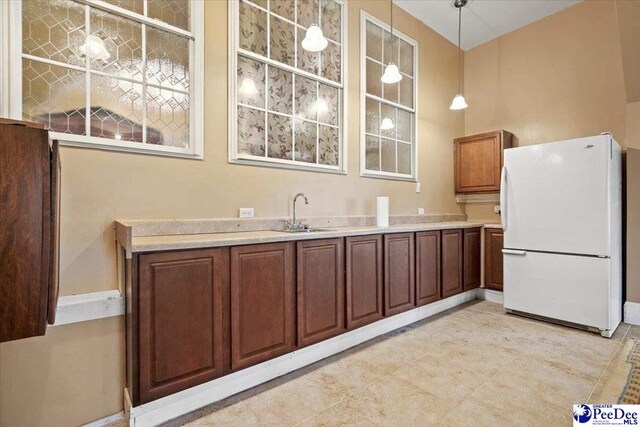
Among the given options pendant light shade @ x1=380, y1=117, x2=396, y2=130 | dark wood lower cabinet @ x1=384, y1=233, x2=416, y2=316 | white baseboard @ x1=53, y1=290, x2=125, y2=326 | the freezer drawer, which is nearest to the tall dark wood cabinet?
white baseboard @ x1=53, y1=290, x2=125, y2=326

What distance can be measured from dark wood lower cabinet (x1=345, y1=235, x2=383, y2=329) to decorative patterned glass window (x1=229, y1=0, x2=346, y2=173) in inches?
33.9

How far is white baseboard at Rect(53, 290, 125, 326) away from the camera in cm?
170

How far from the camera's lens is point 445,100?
4.47 metres

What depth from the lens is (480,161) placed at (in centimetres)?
429

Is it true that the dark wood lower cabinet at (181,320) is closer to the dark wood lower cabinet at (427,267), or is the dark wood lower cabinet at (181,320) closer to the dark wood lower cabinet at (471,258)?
the dark wood lower cabinet at (427,267)

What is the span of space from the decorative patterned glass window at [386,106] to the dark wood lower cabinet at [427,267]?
0.86 m

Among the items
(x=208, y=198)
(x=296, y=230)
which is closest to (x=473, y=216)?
(x=296, y=230)

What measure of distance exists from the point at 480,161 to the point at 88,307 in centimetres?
448

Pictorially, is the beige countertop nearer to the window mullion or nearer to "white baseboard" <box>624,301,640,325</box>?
the window mullion

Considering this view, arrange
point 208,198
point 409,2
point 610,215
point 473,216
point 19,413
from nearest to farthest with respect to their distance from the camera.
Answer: point 19,413 < point 208,198 < point 610,215 < point 409,2 < point 473,216

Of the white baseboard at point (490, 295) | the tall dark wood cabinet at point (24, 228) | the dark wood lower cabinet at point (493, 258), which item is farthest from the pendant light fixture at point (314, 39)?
the white baseboard at point (490, 295)

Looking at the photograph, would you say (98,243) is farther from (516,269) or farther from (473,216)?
(473,216)

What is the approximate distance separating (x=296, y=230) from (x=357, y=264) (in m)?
0.59

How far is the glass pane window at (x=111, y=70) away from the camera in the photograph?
1772 millimetres
